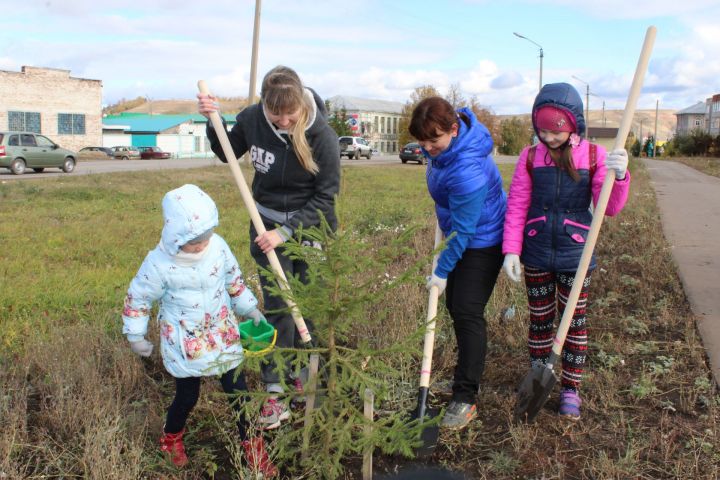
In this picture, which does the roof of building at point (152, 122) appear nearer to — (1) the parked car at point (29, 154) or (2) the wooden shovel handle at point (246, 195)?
(1) the parked car at point (29, 154)

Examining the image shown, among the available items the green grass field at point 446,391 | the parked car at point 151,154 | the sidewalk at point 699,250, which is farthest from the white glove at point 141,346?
the parked car at point 151,154

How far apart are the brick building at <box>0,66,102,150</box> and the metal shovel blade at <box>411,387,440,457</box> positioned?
49.7m

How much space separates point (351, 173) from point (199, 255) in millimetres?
20737

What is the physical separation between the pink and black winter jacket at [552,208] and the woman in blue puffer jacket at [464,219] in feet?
0.37

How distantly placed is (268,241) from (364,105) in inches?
3532

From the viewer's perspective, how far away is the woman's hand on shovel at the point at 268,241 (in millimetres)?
3014

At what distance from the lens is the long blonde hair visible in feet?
9.78

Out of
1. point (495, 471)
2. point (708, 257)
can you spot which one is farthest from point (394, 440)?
point (708, 257)

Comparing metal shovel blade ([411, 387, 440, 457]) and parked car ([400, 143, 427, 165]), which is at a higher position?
parked car ([400, 143, 427, 165])

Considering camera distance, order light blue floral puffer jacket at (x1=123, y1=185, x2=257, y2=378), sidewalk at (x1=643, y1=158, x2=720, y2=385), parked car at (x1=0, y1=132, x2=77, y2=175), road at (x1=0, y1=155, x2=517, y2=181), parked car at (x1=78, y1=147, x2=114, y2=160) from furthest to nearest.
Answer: parked car at (x1=78, y1=147, x2=114, y2=160) → parked car at (x1=0, y1=132, x2=77, y2=175) → road at (x1=0, y1=155, x2=517, y2=181) → sidewalk at (x1=643, y1=158, x2=720, y2=385) → light blue floral puffer jacket at (x1=123, y1=185, x2=257, y2=378)

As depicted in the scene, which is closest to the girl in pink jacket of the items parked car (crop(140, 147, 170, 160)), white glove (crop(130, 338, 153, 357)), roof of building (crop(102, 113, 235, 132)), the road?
white glove (crop(130, 338, 153, 357))

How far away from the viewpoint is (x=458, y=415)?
3209 mm

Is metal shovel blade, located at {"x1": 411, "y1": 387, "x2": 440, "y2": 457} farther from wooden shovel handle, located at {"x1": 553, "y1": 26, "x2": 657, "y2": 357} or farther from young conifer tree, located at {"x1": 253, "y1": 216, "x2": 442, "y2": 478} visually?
wooden shovel handle, located at {"x1": 553, "y1": 26, "x2": 657, "y2": 357}

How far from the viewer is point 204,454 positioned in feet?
9.62
